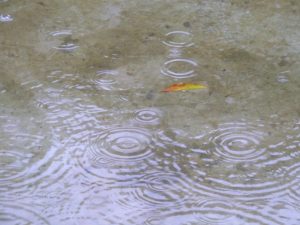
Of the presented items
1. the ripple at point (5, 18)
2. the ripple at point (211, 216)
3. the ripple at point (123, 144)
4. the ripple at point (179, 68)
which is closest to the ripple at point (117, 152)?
the ripple at point (123, 144)

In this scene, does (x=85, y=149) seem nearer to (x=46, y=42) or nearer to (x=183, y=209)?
(x=183, y=209)

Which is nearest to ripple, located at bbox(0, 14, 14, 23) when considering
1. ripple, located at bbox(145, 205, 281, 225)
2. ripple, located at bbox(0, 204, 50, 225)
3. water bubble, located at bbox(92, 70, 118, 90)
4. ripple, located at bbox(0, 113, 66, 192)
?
water bubble, located at bbox(92, 70, 118, 90)

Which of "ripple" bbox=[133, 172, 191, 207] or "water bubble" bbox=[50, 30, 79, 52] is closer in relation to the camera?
"ripple" bbox=[133, 172, 191, 207]

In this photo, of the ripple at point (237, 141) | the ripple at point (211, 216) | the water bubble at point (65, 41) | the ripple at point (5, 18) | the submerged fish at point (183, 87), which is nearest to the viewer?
the ripple at point (211, 216)

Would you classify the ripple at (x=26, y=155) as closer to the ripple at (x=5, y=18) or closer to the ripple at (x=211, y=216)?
the ripple at (x=211, y=216)

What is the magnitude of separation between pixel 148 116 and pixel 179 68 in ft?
1.18

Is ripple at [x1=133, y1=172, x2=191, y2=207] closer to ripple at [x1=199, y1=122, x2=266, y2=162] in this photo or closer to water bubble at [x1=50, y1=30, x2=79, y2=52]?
ripple at [x1=199, y1=122, x2=266, y2=162]

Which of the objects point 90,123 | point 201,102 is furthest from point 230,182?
point 90,123

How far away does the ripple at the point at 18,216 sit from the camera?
1.97m

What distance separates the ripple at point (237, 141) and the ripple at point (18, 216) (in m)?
0.69

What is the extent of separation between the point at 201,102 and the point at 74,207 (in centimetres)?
74

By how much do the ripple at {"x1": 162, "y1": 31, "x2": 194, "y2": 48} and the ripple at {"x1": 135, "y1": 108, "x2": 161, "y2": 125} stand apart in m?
0.49

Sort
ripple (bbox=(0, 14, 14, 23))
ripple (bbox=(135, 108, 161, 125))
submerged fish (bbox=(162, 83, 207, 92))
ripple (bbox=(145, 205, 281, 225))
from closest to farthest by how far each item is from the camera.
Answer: ripple (bbox=(145, 205, 281, 225)), ripple (bbox=(135, 108, 161, 125)), submerged fish (bbox=(162, 83, 207, 92)), ripple (bbox=(0, 14, 14, 23))

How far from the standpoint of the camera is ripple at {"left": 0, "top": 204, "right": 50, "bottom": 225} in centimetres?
197
